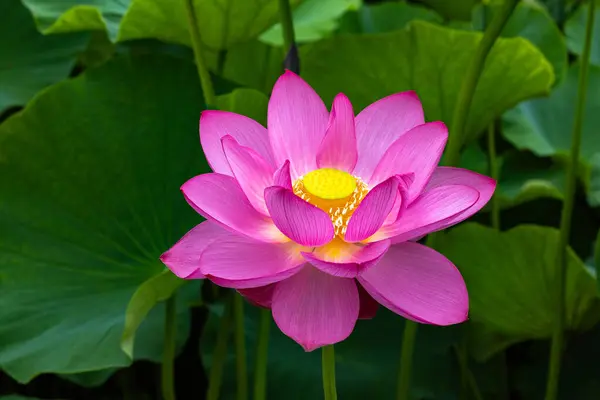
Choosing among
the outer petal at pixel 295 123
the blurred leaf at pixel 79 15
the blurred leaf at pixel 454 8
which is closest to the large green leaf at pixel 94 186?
the blurred leaf at pixel 79 15

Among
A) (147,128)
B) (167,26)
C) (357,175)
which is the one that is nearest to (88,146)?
(147,128)

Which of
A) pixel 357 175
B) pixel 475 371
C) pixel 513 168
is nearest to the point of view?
pixel 357 175

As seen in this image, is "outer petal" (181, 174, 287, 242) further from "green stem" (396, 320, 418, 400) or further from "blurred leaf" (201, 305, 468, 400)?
"blurred leaf" (201, 305, 468, 400)

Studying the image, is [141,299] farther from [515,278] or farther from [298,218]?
[515,278]

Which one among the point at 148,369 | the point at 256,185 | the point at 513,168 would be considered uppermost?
the point at 256,185

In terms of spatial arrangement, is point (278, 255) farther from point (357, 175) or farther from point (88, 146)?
point (88, 146)

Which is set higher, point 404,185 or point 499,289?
point 404,185

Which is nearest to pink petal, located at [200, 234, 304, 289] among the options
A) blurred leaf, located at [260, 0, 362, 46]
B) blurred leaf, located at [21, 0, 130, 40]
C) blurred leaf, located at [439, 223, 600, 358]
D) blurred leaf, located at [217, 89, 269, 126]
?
blurred leaf, located at [217, 89, 269, 126]
